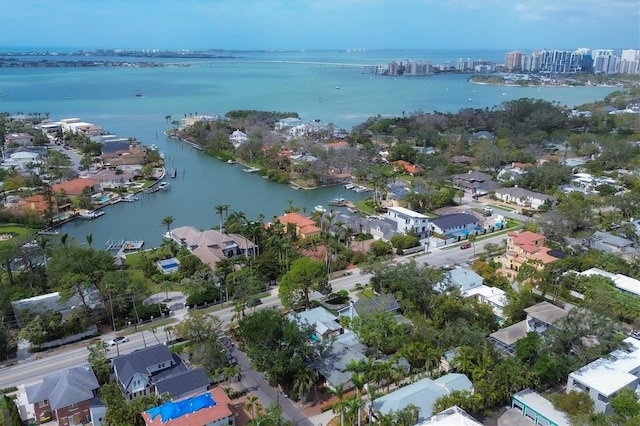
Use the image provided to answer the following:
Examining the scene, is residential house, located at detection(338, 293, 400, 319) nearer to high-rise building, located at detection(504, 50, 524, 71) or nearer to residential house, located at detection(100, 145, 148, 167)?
residential house, located at detection(100, 145, 148, 167)

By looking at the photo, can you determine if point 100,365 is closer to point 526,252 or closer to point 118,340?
point 118,340

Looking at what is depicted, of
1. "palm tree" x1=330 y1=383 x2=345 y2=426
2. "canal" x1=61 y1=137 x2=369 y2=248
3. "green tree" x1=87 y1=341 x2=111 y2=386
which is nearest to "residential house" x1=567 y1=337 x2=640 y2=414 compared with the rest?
"palm tree" x1=330 y1=383 x2=345 y2=426

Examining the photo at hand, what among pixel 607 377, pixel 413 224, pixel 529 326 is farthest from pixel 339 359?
pixel 413 224

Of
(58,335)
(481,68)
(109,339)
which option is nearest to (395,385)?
(109,339)

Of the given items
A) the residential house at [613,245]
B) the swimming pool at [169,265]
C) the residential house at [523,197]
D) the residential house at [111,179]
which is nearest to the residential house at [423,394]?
the swimming pool at [169,265]

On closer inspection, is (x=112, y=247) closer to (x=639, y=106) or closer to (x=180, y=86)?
(x=639, y=106)
